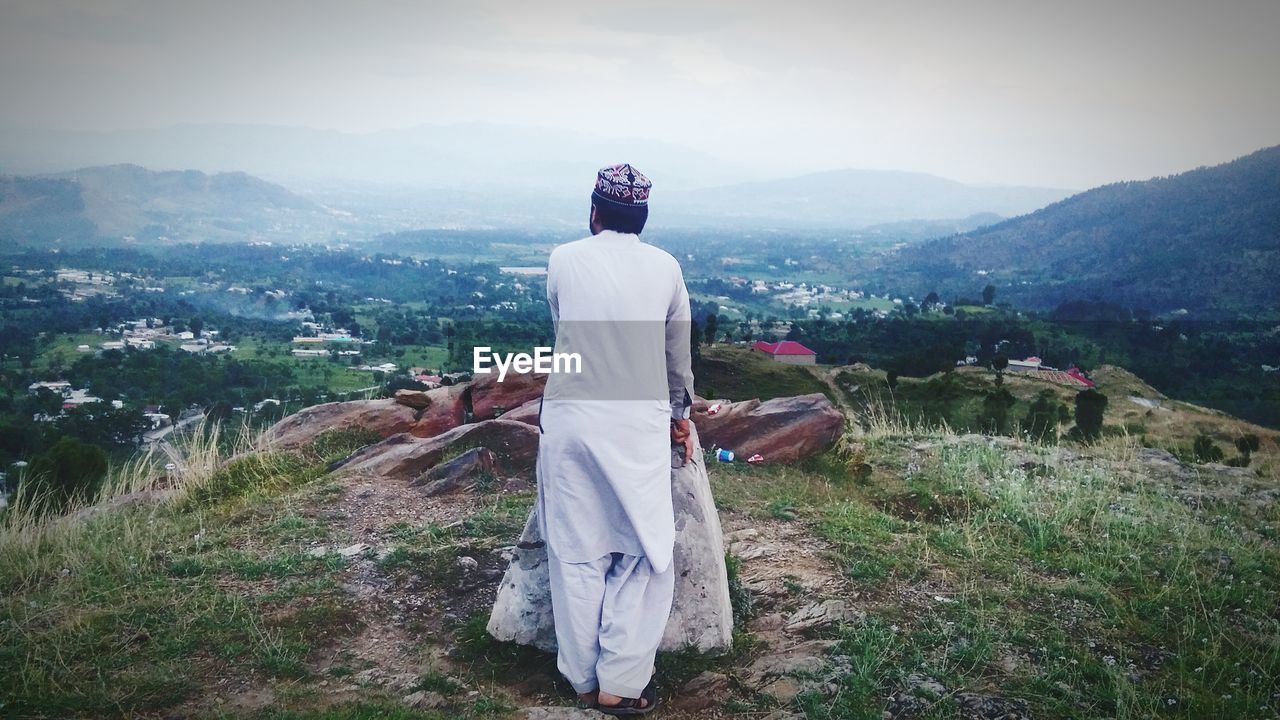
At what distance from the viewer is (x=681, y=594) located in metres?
4.31

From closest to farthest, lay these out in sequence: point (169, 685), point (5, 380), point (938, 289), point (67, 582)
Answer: point (169, 685)
point (67, 582)
point (5, 380)
point (938, 289)

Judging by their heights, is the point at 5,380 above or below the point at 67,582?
below

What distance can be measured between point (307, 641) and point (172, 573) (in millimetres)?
1498

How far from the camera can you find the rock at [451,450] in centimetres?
737

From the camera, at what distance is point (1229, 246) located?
181ft

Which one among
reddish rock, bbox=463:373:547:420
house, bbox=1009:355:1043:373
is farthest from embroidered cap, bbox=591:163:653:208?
house, bbox=1009:355:1043:373

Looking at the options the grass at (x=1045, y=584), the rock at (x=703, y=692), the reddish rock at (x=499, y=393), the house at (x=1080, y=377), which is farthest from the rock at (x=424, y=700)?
the house at (x=1080, y=377)

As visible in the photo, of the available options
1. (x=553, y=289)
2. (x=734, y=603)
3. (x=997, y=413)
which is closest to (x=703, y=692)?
(x=734, y=603)

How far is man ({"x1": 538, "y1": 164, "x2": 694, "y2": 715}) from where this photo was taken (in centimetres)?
371

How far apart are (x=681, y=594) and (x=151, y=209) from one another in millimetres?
133441

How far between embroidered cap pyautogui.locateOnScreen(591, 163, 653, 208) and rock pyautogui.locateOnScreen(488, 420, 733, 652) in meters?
1.62

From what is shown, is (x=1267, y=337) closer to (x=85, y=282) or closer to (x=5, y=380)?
(x=5, y=380)

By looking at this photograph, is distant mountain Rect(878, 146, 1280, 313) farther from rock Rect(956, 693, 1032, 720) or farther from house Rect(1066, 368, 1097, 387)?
rock Rect(956, 693, 1032, 720)

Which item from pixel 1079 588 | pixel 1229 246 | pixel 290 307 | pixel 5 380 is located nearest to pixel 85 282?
pixel 290 307
